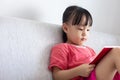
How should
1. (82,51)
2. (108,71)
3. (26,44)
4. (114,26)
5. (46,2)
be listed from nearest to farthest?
(108,71) → (26,44) → (82,51) → (46,2) → (114,26)

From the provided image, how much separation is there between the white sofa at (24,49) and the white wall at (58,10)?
0.15 meters

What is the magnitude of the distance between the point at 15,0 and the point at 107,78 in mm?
598

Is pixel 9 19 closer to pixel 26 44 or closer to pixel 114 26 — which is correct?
pixel 26 44

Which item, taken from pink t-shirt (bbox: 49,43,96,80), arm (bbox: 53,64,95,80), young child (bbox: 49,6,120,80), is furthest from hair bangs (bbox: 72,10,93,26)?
arm (bbox: 53,64,95,80)

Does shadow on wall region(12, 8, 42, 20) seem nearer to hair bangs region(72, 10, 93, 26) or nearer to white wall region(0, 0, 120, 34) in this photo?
white wall region(0, 0, 120, 34)

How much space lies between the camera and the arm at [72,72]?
1.03m

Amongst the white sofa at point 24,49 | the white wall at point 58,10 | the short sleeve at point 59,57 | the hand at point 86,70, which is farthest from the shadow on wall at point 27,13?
the hand at point 86,70

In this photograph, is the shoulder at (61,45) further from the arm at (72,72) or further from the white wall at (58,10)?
the white wall at (58,10)

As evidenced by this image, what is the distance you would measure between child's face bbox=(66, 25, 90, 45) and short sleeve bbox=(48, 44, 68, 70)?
0.08 m

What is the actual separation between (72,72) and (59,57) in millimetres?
102

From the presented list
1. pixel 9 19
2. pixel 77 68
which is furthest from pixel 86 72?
pixel 9 19

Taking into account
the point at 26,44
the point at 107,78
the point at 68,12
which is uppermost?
the point at 68,12

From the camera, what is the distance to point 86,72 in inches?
40.4

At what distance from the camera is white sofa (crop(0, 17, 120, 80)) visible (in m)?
1.01
